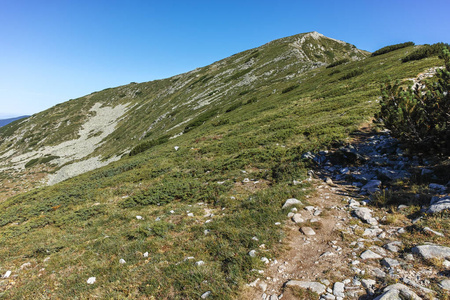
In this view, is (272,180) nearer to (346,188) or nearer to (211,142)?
(346,188)

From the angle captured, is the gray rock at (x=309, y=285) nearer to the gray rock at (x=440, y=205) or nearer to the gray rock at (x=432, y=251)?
the gray rock at (x=432, y=251)

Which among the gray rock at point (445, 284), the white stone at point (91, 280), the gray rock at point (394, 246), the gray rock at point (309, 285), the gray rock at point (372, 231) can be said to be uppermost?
the gray rock at point (445, 284)

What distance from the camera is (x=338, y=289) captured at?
4.51 meters

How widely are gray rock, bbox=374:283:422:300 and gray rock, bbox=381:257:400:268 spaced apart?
73 centimetres

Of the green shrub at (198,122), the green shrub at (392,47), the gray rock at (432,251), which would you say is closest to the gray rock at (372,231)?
the gray rock at (432,251)

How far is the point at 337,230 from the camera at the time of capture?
261 inches

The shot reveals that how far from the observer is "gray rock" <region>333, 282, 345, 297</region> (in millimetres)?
4409

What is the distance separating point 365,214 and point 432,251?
217 cm

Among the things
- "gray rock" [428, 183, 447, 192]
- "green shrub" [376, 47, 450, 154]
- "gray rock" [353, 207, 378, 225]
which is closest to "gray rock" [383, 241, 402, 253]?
"gray rock" [353, 207, 378, 225]

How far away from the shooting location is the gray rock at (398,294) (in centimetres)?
387

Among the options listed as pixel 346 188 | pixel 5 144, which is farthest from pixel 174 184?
pixel 5 144

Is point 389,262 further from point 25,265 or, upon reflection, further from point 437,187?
point 25,265

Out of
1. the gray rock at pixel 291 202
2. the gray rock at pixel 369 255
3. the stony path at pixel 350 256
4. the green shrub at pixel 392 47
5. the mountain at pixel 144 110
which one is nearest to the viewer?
the stony path at pixel 350 256

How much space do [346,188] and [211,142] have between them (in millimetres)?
15371
